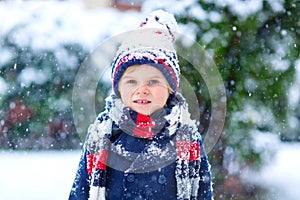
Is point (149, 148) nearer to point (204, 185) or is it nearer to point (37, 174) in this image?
point (204, 185)

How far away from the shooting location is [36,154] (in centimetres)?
691

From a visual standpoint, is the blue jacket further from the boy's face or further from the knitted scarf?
the boy's face

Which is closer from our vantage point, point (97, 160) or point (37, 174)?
point (97, 160)

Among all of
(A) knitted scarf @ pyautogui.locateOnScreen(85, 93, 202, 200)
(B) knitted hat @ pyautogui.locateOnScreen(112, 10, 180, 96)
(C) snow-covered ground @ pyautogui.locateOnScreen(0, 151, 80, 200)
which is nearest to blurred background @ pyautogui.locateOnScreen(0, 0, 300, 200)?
(C) snow-covered ground @ pyautogui.locateOnScreen(0, 151, 80, 200)

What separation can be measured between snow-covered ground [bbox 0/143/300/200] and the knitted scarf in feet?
8.21

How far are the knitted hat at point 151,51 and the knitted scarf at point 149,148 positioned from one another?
133 millimetres

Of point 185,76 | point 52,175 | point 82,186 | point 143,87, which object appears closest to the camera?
point 143,87

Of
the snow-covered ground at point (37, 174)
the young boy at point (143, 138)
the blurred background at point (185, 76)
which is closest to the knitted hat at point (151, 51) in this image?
the young boy at point (143, 138)

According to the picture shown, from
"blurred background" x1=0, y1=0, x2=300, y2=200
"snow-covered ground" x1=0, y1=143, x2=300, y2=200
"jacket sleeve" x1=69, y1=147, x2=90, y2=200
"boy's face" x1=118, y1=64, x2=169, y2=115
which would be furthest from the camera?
"snow-covered ground" x1=0, y1=143, x2=300, y2=200

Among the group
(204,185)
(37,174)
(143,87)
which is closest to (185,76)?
(204,185)

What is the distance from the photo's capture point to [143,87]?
257 centimetres

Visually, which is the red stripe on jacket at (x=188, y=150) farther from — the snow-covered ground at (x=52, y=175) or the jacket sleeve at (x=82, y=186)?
the snow-covered ground at (x=52, y=175)

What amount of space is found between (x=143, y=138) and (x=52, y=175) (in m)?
3.64

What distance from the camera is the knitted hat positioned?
8.48ft
